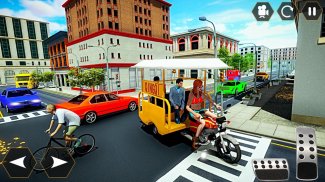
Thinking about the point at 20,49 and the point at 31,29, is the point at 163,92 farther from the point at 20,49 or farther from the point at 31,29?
the point at 31,29

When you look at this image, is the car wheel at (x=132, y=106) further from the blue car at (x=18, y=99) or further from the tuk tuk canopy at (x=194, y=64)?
the blue car at (x=18, y=99)

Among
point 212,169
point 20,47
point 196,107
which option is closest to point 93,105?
point 196,107

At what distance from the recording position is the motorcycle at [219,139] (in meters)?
5.76

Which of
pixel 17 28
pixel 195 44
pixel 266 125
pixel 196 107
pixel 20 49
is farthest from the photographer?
pixel 20 49

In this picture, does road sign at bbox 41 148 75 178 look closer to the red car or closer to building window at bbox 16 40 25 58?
the red car

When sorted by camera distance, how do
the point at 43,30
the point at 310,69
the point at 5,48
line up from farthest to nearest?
the point at 43,30, the point at 5,48, the point at 310,69

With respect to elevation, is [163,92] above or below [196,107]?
above

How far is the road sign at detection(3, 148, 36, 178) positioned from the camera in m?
5.60

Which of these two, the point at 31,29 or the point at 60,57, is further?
the point at 31,29

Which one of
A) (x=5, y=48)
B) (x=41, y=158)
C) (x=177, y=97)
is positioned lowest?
(x=41, y=158)

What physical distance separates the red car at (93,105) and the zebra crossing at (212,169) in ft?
22.7

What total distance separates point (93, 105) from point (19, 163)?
487 centimetres

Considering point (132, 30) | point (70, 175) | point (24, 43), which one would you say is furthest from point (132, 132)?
point (24, 43)

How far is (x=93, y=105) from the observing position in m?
10.7
